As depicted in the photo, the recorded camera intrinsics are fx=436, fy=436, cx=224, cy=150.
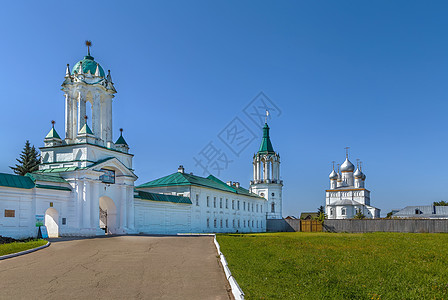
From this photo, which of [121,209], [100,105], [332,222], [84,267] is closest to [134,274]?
[84,267]

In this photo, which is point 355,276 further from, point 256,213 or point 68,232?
point 256,213

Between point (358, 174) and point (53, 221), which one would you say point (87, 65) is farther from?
point (358, 174)

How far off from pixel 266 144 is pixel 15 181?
48545 mm

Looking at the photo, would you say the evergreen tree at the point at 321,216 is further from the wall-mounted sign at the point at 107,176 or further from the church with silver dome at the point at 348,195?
the wall-mounted sign at the point at 107,176

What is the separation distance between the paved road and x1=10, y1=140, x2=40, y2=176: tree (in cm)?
3546

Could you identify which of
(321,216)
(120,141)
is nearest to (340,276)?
(120,141)

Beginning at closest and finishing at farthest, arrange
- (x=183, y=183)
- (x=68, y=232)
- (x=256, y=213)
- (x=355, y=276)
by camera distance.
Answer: (x=355, y=276)
(x=68, y=232)
(x=183, y=183)
(x=256, y=213)

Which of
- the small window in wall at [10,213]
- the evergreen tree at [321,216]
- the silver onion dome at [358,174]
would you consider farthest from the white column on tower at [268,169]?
the small window in wall at [10,213]

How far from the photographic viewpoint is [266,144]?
70.2m

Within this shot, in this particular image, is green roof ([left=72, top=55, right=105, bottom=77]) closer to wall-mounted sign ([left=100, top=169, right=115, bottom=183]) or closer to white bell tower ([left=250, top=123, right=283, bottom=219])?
wall-mounted sign ([left=100, top=169, right=115, bottom=183])

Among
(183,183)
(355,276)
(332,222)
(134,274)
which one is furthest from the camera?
(332,222)

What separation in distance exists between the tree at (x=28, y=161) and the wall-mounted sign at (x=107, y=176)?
64.8 feet

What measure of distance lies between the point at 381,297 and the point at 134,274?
20.4ft

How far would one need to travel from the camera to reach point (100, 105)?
3509cm
